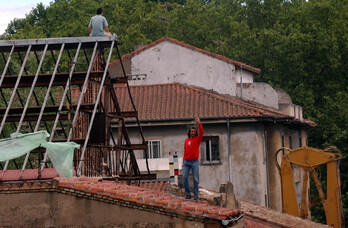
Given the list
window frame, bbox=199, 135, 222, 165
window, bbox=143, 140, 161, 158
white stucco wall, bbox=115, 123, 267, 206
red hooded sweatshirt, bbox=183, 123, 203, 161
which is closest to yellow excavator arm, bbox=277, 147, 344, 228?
white stucco wall, bbox=115, 123, 267, 206

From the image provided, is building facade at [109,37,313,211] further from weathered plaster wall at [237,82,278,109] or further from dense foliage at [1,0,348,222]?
dense foliage at [1,0,348,222]

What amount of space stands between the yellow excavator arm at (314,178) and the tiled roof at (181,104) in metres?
6.51

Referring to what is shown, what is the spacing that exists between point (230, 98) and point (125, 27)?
103 ft

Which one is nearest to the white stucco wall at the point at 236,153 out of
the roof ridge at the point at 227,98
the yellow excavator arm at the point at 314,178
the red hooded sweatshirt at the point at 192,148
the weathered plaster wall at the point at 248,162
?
the weathered plaster wall at the point at 248,162

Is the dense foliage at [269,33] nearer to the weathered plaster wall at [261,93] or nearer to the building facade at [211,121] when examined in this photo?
the weathered plaster wall at [261,93]

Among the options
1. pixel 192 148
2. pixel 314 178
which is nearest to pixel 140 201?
pixel 192 148

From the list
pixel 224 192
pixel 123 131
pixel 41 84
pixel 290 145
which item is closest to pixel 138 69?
pixel 290 145

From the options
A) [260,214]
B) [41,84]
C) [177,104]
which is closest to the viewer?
[41,84]

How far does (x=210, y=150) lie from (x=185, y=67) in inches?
251

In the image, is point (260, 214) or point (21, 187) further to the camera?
point (260, 214)

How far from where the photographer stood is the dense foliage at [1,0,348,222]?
6123 centimetres

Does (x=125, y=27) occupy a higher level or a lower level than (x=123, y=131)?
higher

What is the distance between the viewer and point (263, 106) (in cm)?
4759

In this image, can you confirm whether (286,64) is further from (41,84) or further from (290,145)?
(41,84)
